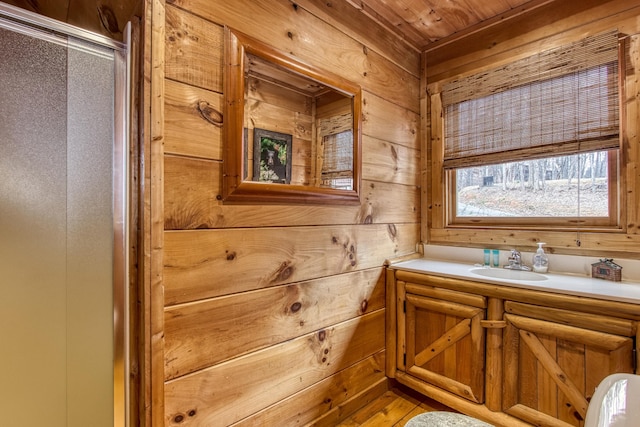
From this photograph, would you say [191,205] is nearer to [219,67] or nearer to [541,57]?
[219,67]

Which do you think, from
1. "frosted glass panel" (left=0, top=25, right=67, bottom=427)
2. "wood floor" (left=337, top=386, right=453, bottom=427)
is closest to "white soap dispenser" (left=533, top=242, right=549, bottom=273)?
"wood floor" (left=337, top=386, right=453, bottom=427)

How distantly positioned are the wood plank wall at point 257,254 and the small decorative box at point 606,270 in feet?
3.44

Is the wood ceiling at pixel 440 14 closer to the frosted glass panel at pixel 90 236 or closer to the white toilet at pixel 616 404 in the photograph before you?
the frosted glass panel at pixel 90 236

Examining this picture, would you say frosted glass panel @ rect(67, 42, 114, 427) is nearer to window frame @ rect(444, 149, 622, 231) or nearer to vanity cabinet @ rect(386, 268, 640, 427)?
vanity cabinet @ rect(386, 268, 640, 427)

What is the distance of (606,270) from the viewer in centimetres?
155

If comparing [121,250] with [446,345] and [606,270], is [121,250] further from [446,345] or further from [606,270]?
[606,270]

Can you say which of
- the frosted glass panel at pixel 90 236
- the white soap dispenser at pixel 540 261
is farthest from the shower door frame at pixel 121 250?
the white soap dispenser at pixel 540 261

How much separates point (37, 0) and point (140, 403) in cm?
159

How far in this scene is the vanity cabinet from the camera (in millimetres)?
1271

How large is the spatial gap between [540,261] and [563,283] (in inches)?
11.8

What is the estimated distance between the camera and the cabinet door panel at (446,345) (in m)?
1.59

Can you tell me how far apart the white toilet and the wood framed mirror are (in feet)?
3.86

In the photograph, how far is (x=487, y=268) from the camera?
1.91 metres

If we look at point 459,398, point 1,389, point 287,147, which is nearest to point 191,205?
point 287,147
